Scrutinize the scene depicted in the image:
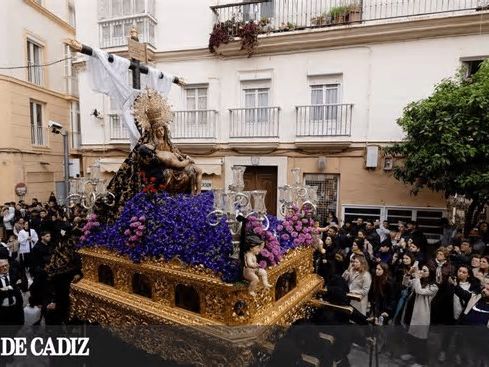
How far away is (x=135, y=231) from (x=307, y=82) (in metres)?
7.72

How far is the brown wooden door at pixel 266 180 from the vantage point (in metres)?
10.2

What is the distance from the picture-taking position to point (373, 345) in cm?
342

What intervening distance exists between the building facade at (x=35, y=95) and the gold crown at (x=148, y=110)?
9890 millimetres

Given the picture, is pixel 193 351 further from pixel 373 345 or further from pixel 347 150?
pixel 347 150

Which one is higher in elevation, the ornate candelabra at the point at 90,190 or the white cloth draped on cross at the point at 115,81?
the white cloth draped on cross at the point at 115,81

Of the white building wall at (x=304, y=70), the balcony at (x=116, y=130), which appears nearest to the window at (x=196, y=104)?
the white building wall at (x=304, y=70)

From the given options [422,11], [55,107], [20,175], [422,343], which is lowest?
[422,343]

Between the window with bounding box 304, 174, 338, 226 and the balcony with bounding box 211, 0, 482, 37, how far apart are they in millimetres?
4214

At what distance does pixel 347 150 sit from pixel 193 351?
7.67m

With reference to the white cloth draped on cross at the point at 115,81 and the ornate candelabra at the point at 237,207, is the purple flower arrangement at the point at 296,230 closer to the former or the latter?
the ornate candelabra at the point at 237,207

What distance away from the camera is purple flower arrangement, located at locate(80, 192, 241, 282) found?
101 inches

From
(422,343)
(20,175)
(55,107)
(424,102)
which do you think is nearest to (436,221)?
(424,102)

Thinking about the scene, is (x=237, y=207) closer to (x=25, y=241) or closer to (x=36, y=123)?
(x=25, y=241)

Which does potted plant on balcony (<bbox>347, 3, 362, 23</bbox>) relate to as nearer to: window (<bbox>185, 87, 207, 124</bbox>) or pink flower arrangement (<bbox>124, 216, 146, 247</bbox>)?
window (<bbox>185, 87, 207, 124</bbox>)
